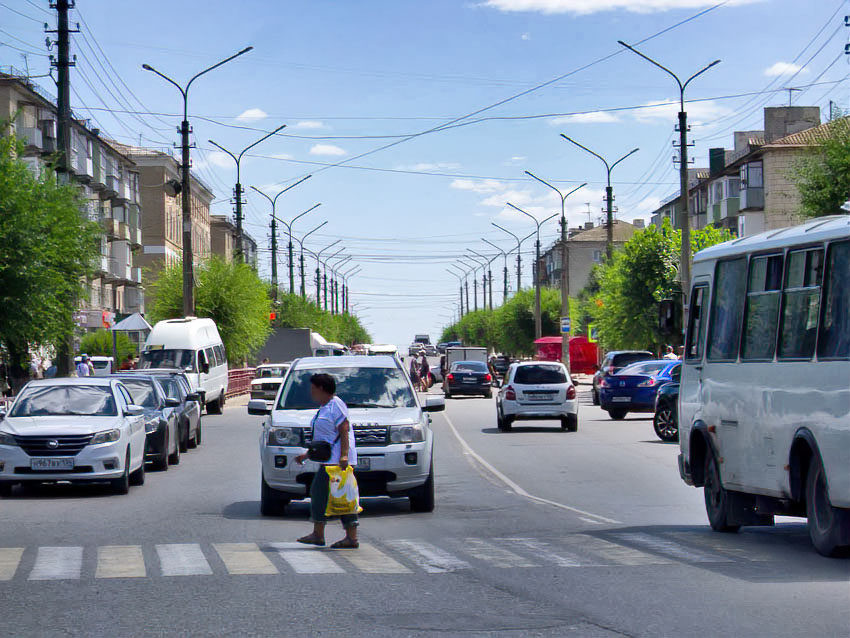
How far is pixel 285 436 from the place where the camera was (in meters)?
15.1

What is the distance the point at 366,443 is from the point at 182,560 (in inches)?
166

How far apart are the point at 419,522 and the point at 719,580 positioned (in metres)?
5.33

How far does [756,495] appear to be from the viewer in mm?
12688

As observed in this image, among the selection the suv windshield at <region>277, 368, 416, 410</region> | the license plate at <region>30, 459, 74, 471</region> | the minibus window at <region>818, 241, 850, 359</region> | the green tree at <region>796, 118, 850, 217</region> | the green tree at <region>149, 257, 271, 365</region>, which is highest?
the green tree at <region>796, 118, 850, 217</region>

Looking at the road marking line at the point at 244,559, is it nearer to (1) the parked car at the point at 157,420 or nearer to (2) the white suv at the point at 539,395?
(1) the parked car at the point at 157,420

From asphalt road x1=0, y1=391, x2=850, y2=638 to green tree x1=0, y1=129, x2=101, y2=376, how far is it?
12.9 m

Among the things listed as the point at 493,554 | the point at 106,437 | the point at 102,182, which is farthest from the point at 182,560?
the point at 102,182

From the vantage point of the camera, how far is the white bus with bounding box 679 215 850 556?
10625 millimetres

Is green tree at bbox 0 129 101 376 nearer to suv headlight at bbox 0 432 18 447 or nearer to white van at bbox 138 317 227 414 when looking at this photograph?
white van at bbox 138 317 227 414

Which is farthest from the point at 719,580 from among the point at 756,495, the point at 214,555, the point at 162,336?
the point at 162,336

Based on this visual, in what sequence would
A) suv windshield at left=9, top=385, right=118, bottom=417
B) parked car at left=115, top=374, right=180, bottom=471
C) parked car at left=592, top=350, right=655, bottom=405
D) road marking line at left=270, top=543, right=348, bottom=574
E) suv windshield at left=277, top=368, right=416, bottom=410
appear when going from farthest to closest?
parked car at left=592, top=350, right=655, bottom=405, parked car at left=115, top=374, right=180, bottom=471, suv windshield at left=9, top=385, right=118, bottom=417, suv windshield at left=277, top=368, right=416, bottom=410, road marking line at left=270, top=543, right=348, bottom=574

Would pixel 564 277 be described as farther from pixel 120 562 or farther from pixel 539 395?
pixel 120 562

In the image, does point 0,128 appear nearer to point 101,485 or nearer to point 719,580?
point 101,485

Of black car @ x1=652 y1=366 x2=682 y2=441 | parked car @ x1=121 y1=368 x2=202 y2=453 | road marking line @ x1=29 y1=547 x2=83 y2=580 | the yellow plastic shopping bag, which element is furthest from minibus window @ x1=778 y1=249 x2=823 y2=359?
black car @ x1=652 y1=366 x2=682 y2=441
